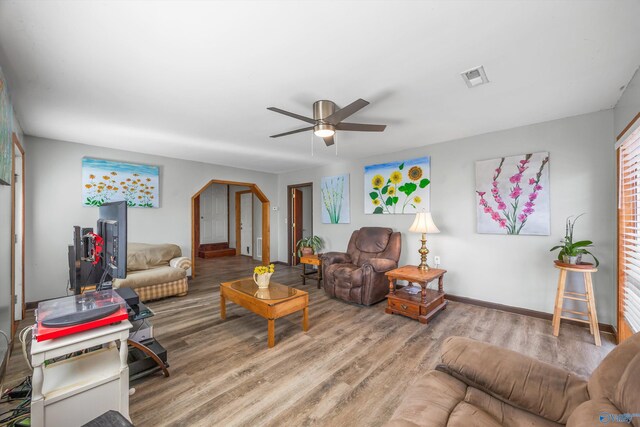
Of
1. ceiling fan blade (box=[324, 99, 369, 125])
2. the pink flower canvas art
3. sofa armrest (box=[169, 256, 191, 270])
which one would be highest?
ceiling fan blade (box=[324, 99, 369, 125])

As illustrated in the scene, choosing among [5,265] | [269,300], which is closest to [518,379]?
[269,300]

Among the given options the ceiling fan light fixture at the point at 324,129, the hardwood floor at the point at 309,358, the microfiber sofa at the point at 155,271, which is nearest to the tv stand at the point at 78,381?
the hardwood floor at the point at 309,358

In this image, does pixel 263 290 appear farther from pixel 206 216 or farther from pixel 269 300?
pixel 206 216

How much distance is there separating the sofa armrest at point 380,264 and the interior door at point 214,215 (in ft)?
19.1

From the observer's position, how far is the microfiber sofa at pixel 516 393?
923 millimetres

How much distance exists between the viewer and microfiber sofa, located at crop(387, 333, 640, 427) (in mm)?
923

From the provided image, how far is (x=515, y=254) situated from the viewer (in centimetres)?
332

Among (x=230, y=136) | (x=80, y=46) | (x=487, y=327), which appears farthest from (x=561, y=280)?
(x=80, y=46)

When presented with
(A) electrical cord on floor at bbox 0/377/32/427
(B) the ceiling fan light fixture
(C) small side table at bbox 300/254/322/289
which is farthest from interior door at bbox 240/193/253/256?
(A) electrical cord on floor at bbox 0/377/32/427

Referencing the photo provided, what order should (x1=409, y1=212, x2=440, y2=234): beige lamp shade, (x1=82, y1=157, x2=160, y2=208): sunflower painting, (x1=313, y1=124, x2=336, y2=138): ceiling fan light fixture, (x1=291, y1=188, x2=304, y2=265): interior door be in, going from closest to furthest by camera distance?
(x1=313, y1=124, x2=336, y2=138): ceiling fan light fixture, (x1=409, y1=212, x2=440, y2=234): beige lamp shade, (x1=82, y1=157, x2=160, y2=208): sunflower painting, (x1=291, y1=188, x2=304, y2=265): interior door

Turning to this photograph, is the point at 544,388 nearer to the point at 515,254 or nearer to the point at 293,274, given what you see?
the point at 515,254

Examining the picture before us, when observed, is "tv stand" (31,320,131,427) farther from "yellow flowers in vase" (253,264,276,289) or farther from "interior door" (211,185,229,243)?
"interior door" (211,185,229,243)

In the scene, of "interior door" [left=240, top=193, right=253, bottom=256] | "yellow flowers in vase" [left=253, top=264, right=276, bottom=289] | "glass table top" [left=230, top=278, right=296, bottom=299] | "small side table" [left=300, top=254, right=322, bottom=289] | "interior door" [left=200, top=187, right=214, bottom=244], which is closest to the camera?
"glass table top" [left=230, top=278, right=296, bottom=299]

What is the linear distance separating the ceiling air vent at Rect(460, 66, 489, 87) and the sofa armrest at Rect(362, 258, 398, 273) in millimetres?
2347
